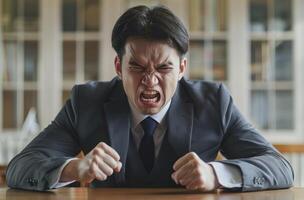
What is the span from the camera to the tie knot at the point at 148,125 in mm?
1785


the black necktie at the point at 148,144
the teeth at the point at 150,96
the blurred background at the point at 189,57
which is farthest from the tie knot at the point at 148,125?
the blurred background at the point at 189,57

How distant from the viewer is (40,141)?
69.4 inches

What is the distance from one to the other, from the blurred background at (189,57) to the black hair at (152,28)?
2.70 meters

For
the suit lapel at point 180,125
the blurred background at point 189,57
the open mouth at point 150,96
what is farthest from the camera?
the blurred background at point 189,57

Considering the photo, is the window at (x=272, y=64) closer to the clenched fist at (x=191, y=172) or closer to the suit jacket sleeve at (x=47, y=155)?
the suit jacket sleeve at (x=47, y=155)

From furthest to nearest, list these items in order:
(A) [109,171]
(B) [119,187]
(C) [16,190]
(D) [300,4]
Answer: (D) [300,4] < (B) [119,187] < (C) [16,190] < (A) [109,171]

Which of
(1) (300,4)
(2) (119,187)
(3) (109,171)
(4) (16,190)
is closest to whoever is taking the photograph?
(3) (109,171)

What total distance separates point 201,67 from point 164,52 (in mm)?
2874

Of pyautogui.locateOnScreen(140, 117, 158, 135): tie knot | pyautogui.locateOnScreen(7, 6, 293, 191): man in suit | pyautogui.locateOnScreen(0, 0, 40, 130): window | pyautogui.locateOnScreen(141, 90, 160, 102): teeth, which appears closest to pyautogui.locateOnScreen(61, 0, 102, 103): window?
pyautogui.locateOnScreen(0, 0, 40, 130): window

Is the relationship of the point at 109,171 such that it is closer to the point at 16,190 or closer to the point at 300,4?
the point at 16,190

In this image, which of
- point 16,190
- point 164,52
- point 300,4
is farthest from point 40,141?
point 300,4

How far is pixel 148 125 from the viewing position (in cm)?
179

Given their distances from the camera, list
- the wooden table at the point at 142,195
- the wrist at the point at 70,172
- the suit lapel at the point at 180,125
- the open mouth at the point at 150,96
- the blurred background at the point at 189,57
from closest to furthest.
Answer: the wooden table at the point at 142,195 → the wrist at the point at 70,172 → the open mouth at the point at 150,96 → the suit lapel at the point at 180,125 → the blurred background at the point at 189,57

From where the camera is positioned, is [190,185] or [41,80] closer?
[190,185]
